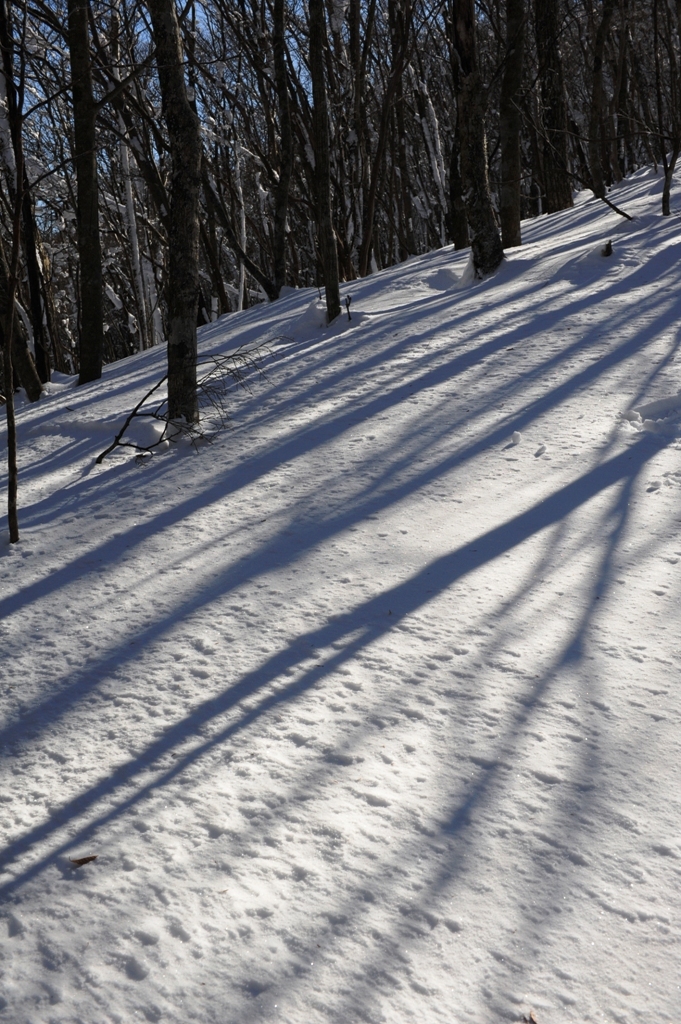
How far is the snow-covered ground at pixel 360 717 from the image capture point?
1315 millimetres

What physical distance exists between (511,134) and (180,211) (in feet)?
14.5

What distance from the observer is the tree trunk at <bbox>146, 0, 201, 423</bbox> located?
374 cm

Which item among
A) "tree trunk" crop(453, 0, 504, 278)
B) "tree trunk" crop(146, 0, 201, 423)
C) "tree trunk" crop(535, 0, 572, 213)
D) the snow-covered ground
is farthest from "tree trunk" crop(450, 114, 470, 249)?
the snow-covered ground

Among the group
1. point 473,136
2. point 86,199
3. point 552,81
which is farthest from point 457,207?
point 86,199

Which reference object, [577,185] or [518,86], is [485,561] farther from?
[577,185]

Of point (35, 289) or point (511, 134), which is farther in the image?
point (35, 289)

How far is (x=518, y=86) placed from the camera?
7.04 meters

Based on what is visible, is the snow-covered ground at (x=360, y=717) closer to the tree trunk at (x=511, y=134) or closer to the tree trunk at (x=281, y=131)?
the tree trunk at (x=511, y=134)

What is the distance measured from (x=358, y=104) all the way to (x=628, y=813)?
36.3 feet

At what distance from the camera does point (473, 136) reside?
19.2 ft

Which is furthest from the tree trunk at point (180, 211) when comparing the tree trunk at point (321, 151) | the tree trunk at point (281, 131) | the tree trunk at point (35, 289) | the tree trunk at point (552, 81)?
the tree trunk at point (552, 81)

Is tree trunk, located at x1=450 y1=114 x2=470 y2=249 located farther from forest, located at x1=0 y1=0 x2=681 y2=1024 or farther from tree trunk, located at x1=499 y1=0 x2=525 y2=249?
forest, located at x1=0 y1=0 x2=681 y2=1024

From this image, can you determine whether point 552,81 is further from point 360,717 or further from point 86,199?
point 360,717

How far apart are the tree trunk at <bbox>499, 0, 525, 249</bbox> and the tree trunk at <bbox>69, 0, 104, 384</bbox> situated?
3.54 m
